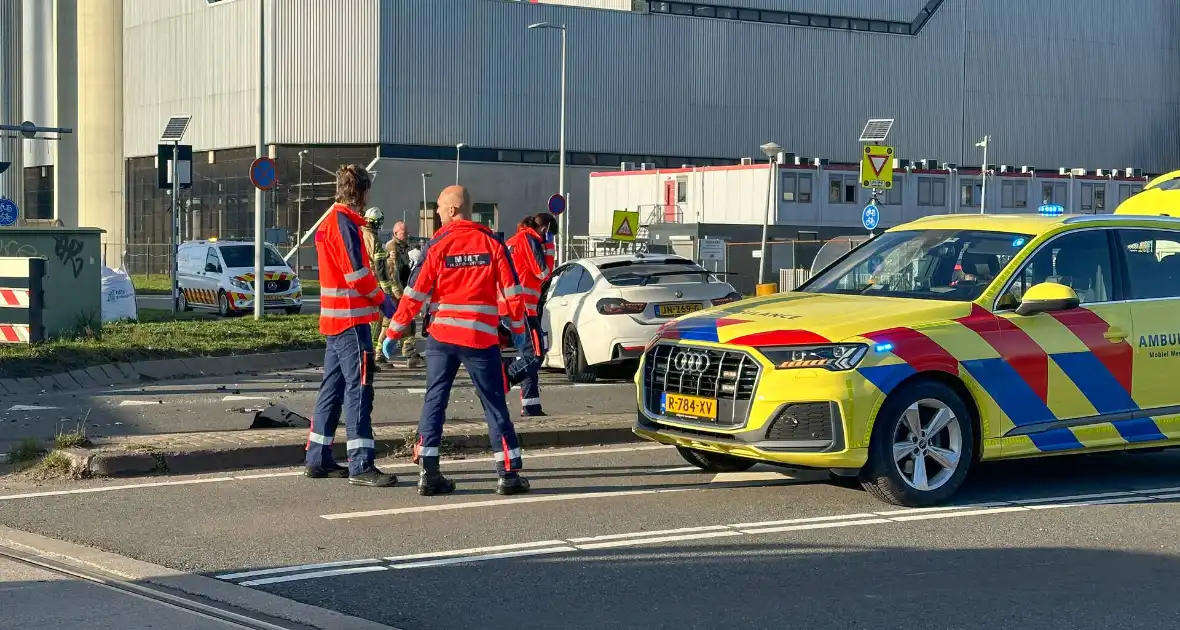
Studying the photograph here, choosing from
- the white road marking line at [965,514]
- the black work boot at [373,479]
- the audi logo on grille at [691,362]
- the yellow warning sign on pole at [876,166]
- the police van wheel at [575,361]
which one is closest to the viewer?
the white road marking line at [965,514]

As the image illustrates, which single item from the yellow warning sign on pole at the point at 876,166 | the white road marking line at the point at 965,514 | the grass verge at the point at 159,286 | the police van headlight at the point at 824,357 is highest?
the yellow warning sign on pole at the point at 876,166

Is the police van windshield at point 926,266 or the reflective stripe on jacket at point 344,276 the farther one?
the reflective stripe on jacket at point 344,276

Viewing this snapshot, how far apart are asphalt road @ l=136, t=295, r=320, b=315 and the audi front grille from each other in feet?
89.8

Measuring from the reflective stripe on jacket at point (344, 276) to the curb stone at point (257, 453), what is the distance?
4.58 ft

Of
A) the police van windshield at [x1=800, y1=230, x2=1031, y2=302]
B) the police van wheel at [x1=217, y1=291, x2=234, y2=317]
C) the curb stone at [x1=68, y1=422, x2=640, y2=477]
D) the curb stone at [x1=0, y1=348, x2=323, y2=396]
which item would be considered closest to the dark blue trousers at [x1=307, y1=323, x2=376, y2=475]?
the curb stone at [x1=68, y1=422, x2=640, y2=477]

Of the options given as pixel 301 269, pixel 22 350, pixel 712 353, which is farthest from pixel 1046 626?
pixel 301 269

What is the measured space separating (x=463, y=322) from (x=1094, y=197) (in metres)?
59.2

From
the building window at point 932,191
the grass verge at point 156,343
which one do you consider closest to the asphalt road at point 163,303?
the grass verge at point 156,343

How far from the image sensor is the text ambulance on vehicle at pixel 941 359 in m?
8.38

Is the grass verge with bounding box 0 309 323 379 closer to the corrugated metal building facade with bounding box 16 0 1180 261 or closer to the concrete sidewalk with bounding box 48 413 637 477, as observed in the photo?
the concrete sidewalk with bounding box 48 413 637 477

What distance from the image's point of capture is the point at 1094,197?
6369 cm

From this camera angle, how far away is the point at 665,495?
29.7 ft

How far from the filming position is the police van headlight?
8.34 m

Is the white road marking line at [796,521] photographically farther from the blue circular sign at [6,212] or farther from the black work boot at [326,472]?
the blue circular sign at [6,212]
